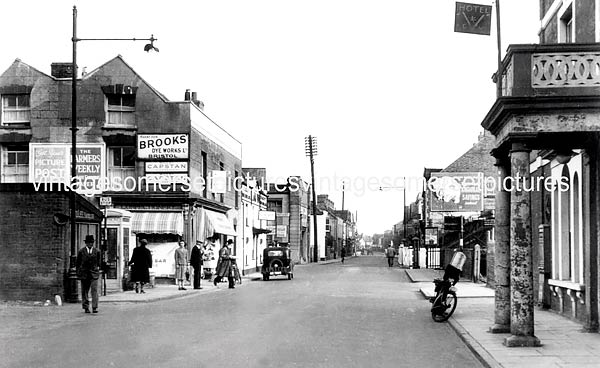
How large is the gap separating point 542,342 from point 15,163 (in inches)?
1041

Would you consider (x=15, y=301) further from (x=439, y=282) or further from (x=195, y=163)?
(x=195, y=163)

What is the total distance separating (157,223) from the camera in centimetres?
3109

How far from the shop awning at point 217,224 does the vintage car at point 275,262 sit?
2607 millimetres

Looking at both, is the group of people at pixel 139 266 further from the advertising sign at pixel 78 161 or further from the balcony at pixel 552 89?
the balcony at pixel 552 89

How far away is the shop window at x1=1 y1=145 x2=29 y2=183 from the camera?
3169cm

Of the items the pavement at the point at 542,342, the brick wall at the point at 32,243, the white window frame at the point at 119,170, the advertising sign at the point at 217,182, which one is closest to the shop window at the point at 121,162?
the white window frame at the point at 119,170

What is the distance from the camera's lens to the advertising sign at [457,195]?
34.9 meters

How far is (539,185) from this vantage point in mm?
18234

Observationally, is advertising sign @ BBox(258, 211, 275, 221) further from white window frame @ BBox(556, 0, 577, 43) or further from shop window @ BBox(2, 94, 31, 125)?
white window frame @ BBox(556, 0, 577, 43)

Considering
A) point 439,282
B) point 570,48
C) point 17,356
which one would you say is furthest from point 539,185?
point 17,356

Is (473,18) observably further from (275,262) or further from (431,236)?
(431,236)

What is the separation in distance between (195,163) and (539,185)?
18242 mm

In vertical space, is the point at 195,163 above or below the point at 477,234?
above

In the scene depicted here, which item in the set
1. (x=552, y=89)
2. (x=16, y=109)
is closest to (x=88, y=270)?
(x=552, y=89)
